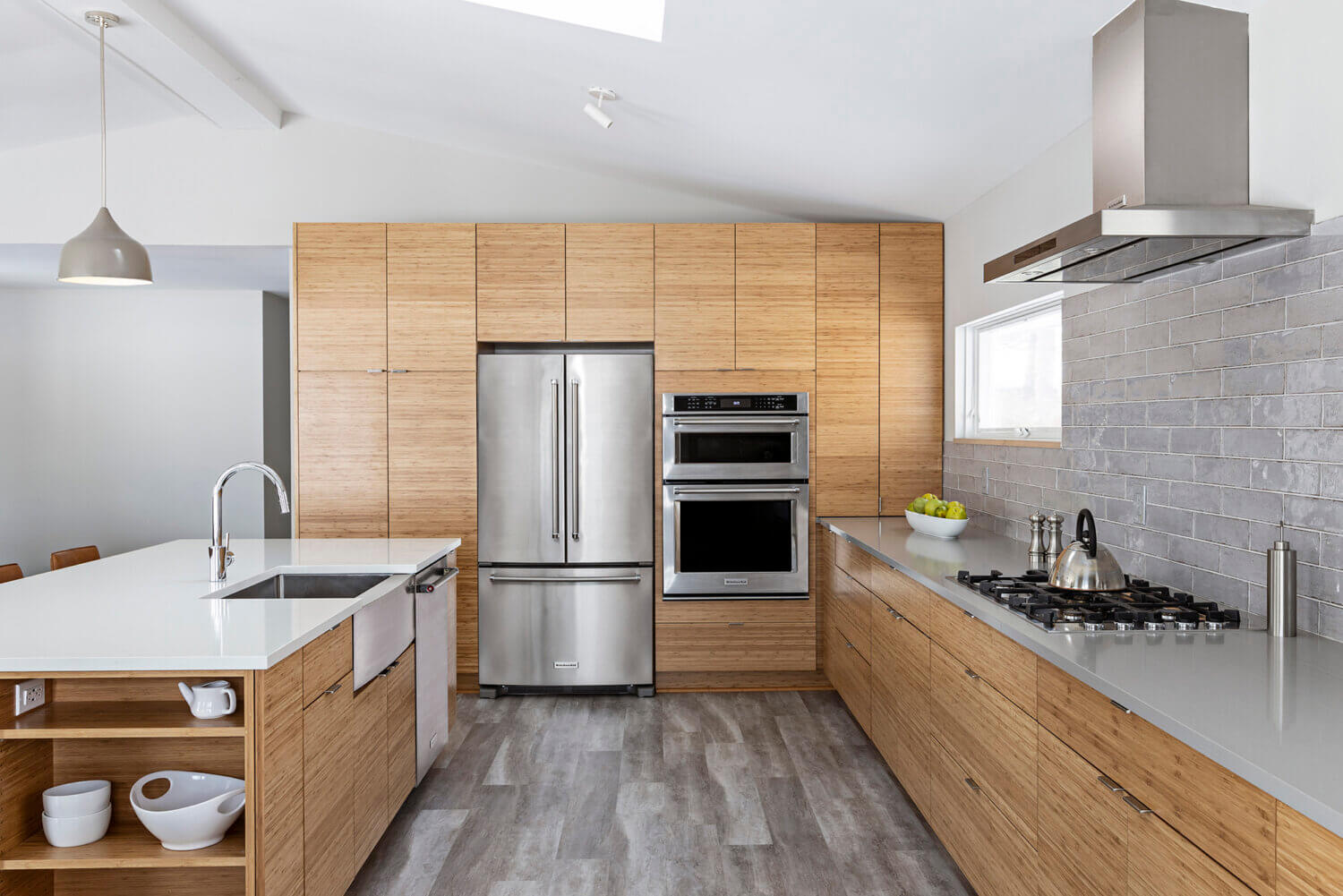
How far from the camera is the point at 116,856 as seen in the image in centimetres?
179

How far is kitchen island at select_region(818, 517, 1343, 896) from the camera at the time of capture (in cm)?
115

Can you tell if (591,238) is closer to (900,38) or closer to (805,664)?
(900,38)

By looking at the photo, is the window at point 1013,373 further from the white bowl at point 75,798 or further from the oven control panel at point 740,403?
the white bowl at point 75,798

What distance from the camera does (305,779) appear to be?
1966 millimetres

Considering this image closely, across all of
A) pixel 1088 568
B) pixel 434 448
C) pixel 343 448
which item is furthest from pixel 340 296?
pixel 1088 568

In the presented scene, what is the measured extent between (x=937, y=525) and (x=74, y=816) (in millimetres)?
3018

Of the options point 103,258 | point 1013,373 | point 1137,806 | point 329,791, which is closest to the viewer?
point 1137,806

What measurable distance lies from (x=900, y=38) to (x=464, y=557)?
3.05 m

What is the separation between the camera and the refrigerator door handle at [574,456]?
4125mm

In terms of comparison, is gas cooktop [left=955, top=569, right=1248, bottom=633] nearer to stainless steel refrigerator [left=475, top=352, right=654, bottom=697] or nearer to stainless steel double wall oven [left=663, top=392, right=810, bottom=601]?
stainless steel double wall oven [left=663, top=392, right=810, bottom=601]

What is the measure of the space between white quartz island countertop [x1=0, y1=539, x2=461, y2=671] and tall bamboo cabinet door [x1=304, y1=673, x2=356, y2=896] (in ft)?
0.77

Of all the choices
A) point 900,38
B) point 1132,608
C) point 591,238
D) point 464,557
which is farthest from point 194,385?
point 1132,608

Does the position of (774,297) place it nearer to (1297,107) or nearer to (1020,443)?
(1020,443)

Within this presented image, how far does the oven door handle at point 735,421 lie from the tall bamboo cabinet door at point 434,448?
42.8 inches
